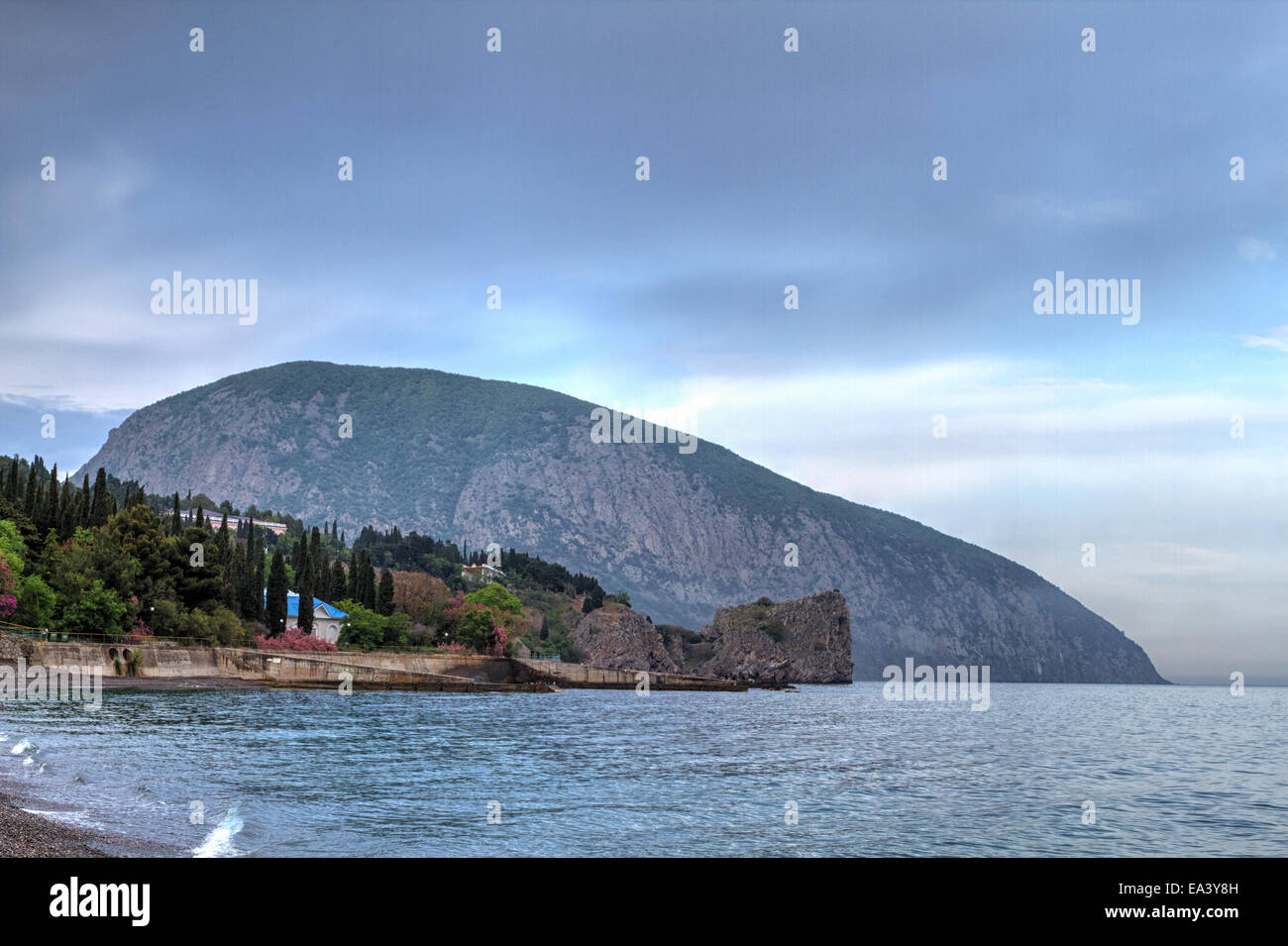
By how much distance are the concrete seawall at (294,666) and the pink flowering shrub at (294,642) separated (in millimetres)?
3540

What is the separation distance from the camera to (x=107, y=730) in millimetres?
53062

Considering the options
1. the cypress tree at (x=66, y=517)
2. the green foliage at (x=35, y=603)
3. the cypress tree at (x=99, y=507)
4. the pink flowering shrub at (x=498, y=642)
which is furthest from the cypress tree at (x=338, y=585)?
the green foliage at (x=35, y=603)

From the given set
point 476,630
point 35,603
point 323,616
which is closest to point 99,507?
point 35,603

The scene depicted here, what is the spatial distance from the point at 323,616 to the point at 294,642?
72.5 ft

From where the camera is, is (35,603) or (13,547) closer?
(35,603)

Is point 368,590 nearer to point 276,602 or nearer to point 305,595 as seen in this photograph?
point 305,595

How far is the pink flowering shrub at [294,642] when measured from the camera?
422ft

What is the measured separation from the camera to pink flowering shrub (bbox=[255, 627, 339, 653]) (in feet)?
422

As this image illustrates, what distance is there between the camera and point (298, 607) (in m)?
151
